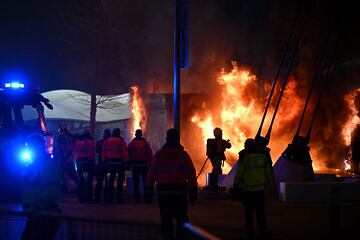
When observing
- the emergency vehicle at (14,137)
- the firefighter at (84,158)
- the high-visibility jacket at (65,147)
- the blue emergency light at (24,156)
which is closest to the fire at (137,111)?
the high-visibility jacket at (65,147)

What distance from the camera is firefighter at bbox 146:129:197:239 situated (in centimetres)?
777

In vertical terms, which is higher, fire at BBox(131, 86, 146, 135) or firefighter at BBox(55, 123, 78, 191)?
fire at BBox(131, 86, 146, 135)

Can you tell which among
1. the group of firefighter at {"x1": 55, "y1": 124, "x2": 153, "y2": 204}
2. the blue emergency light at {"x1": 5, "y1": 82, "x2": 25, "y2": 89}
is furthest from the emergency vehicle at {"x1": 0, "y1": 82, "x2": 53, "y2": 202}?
the group of firefighter at {"x1": 55, "y1": 124, "x2": 153, "y2": 204}

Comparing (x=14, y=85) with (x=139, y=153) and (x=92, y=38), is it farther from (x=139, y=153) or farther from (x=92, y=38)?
(x=92, y=38)

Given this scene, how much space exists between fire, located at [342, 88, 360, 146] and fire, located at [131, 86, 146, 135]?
9969mm

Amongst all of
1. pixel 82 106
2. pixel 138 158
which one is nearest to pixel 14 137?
pixel 138 158

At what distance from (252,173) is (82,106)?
90.0 ft

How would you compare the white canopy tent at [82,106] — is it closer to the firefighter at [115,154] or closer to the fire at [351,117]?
the fire at [351,117]

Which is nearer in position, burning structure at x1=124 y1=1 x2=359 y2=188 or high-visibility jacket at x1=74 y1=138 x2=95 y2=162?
high-visibility jacket at x1=74 y1=138 x2=95 y2=162

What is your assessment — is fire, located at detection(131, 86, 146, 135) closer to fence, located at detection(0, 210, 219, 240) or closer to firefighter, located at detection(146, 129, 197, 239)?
firefighter, located at detection(146, 129, 197, 239)

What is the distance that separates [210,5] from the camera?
30906 millimetres

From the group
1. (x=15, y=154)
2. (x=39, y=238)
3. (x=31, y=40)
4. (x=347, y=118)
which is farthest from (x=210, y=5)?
(x=39, y=238)

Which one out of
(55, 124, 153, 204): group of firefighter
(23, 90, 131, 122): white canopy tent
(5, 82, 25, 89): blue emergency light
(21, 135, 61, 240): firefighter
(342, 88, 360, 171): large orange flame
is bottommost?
(21, 135, 61, 240): firefighter

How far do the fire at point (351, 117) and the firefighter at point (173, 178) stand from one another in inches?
862
